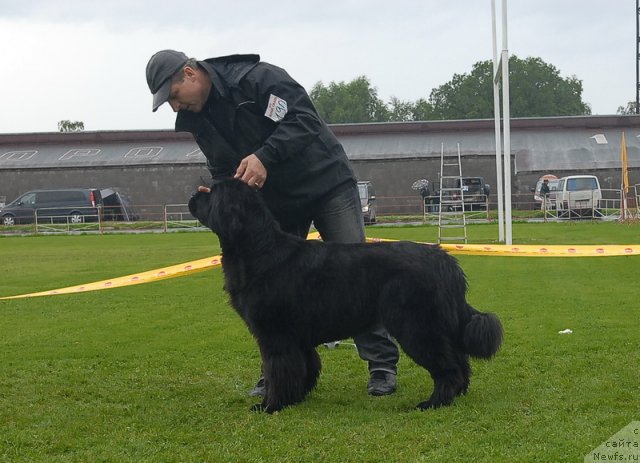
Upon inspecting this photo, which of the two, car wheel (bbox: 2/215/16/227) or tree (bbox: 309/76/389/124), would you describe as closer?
car wheel (bbox: 2/215/16/227)

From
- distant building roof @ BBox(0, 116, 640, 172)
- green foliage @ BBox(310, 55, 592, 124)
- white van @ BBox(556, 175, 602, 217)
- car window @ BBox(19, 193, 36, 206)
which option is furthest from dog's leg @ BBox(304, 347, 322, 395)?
green foliage @ BBox(310, 55, 592, 124)

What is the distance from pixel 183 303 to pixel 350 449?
635 cm

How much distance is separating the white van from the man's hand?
2645cm

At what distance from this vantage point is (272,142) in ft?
15.1

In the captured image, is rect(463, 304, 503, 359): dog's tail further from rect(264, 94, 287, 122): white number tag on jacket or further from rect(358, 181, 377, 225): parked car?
rect(358, 181, 377, 225): parked car

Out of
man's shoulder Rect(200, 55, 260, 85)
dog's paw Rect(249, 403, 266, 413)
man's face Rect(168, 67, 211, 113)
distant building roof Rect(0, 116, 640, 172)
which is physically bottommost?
dog's paw Rect(249, 403, 266, 413)

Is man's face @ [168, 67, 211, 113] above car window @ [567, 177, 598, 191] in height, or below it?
above

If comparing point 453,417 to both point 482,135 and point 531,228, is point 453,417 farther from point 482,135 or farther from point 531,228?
point 482,135

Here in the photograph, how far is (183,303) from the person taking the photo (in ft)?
31.6

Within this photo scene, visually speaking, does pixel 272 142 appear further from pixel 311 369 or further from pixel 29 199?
pixel 29 199

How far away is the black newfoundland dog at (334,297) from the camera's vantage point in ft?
14.4

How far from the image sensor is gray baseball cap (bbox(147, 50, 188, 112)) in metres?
4.59

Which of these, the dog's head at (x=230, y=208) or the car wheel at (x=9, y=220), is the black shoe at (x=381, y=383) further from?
the car wheel at (x=9, y=220)

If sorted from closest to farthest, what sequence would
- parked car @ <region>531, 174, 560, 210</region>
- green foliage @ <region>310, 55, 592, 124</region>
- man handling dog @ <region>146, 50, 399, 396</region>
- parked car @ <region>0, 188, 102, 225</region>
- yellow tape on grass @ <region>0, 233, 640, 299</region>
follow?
1. man handling dog @ <region>146, 50, 399, 396</region>
2. yellow tape on grass @ <region>0, 233, 640, 299</region>
3. parked car @ <region>531, 174, 560, 210</region>
4. parked car @ <region>0, 188, 102, 225</region>
5. green foliage @ <region>310, 55, 592, 124</region>
